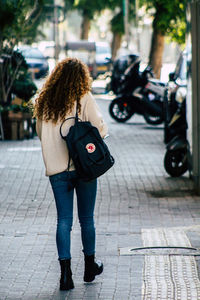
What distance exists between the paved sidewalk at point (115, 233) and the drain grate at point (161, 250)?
0.05 ft

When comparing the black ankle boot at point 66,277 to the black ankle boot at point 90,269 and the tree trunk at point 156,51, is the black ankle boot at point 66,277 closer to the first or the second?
the black ankle boot at point 90,269

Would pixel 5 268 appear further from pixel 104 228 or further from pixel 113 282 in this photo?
pixel 104 228

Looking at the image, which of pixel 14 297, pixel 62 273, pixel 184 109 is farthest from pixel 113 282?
pixel 184 109

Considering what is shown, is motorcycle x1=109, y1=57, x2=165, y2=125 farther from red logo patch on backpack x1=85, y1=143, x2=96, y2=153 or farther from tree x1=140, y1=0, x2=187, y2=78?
red logo patch on backpack x1=85, y1=143, x2=96, y2=153

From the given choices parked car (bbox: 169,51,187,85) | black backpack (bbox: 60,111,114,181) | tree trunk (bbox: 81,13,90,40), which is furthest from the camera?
tree trunk (bbox: 81,13,90,40)

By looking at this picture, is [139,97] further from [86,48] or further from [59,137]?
[86,48]

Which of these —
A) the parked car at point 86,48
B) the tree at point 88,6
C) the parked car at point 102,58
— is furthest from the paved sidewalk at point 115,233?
the parked car at point 102,58

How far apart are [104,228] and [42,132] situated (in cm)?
241

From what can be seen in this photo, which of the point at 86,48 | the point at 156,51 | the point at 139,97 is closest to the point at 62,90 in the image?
the point at 139,97

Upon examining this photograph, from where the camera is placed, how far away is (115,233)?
7.70 m

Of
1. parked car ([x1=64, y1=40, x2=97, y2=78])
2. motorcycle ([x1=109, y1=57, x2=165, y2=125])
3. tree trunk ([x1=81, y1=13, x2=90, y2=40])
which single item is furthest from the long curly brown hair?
tree trunk ([x1=81, y1=13, x2=90, y2=40])

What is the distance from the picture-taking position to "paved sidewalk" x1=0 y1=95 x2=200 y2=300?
225 inches

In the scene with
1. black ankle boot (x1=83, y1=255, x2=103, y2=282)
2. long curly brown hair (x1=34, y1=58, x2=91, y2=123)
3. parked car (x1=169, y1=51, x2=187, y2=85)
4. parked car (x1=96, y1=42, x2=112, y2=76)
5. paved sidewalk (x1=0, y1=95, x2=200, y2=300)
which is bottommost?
parked car (x1=96, y1=42, x2=112, y2=76)

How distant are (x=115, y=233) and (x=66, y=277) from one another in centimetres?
203
